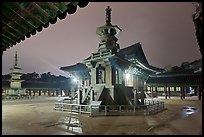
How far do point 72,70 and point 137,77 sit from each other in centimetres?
1162

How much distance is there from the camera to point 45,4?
545 centimetres

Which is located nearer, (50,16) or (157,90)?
(50,16)

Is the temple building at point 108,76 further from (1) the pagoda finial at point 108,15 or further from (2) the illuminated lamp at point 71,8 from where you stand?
(2) the illuminated lamp at point 71,8

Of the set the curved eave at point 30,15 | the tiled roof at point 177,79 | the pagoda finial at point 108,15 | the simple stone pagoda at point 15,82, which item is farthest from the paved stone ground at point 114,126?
the simple stone pagoda at point 15,82

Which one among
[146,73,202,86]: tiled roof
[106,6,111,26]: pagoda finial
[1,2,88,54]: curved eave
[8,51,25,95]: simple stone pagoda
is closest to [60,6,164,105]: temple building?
[106,6,111,26]: pagoda finial

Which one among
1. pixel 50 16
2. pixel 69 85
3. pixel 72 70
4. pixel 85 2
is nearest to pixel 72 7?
pixel 85 2

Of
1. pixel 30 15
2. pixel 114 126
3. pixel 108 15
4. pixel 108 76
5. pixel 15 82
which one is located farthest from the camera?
pixel 15 82

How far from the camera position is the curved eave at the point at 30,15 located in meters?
5.44

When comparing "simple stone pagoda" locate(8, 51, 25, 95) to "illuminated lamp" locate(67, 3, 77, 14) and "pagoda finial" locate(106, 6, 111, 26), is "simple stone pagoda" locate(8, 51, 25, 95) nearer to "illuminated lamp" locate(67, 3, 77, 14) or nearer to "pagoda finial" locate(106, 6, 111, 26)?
"pagoda finial" locate(106, 6, 111, 26)

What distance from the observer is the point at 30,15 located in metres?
5.94

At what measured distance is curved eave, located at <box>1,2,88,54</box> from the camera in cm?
544

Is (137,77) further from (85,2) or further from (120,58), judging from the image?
(85,2)

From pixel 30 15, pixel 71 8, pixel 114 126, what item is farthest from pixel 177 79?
pixel 30 15

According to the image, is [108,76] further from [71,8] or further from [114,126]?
[71,8]
